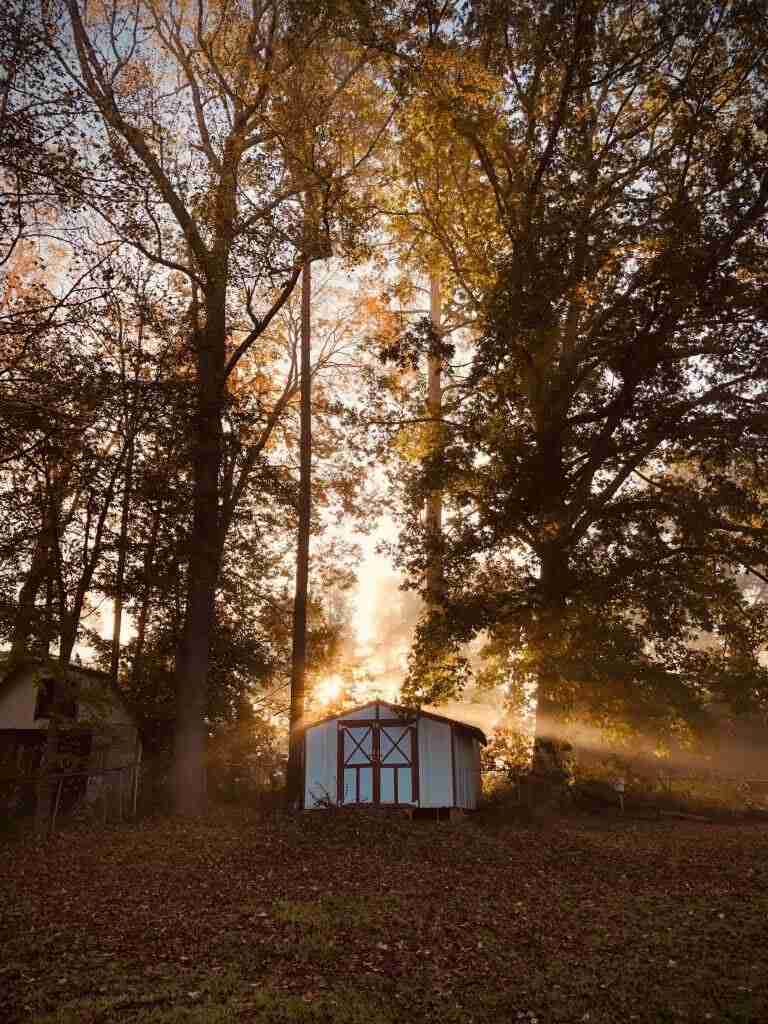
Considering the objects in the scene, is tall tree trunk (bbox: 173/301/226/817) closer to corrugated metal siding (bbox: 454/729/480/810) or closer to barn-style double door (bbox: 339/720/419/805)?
barn-style double door (bbox: 339/720/419/805)

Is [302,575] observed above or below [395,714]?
above

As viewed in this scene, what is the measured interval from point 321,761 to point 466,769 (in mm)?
5078

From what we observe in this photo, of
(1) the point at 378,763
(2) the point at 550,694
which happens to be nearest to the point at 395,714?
(1) the point at 378,763

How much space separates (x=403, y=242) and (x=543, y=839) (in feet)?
50.2

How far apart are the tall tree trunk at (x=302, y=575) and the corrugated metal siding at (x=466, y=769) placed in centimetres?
613

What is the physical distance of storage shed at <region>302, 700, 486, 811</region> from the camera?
2270cm

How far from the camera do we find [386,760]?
23.3 meters

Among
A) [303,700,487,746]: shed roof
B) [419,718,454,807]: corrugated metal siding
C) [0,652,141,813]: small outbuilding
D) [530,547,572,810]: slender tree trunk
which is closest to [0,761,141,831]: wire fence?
[0,652,141,813]: small outbuilding

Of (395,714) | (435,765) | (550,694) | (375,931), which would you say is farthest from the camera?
(395,714)

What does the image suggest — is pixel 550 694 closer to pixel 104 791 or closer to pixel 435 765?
pixel 435 765

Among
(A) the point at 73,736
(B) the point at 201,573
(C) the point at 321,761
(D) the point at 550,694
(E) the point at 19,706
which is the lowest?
(C) the point at 321,761

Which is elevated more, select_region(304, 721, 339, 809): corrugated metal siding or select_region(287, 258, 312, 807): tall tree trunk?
select_region(287, 258, 312, 807): tall tree trunk

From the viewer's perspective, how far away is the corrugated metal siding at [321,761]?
2358 cm

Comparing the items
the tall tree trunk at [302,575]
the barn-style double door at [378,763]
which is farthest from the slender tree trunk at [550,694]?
the tall tree trunk at [302,575]
